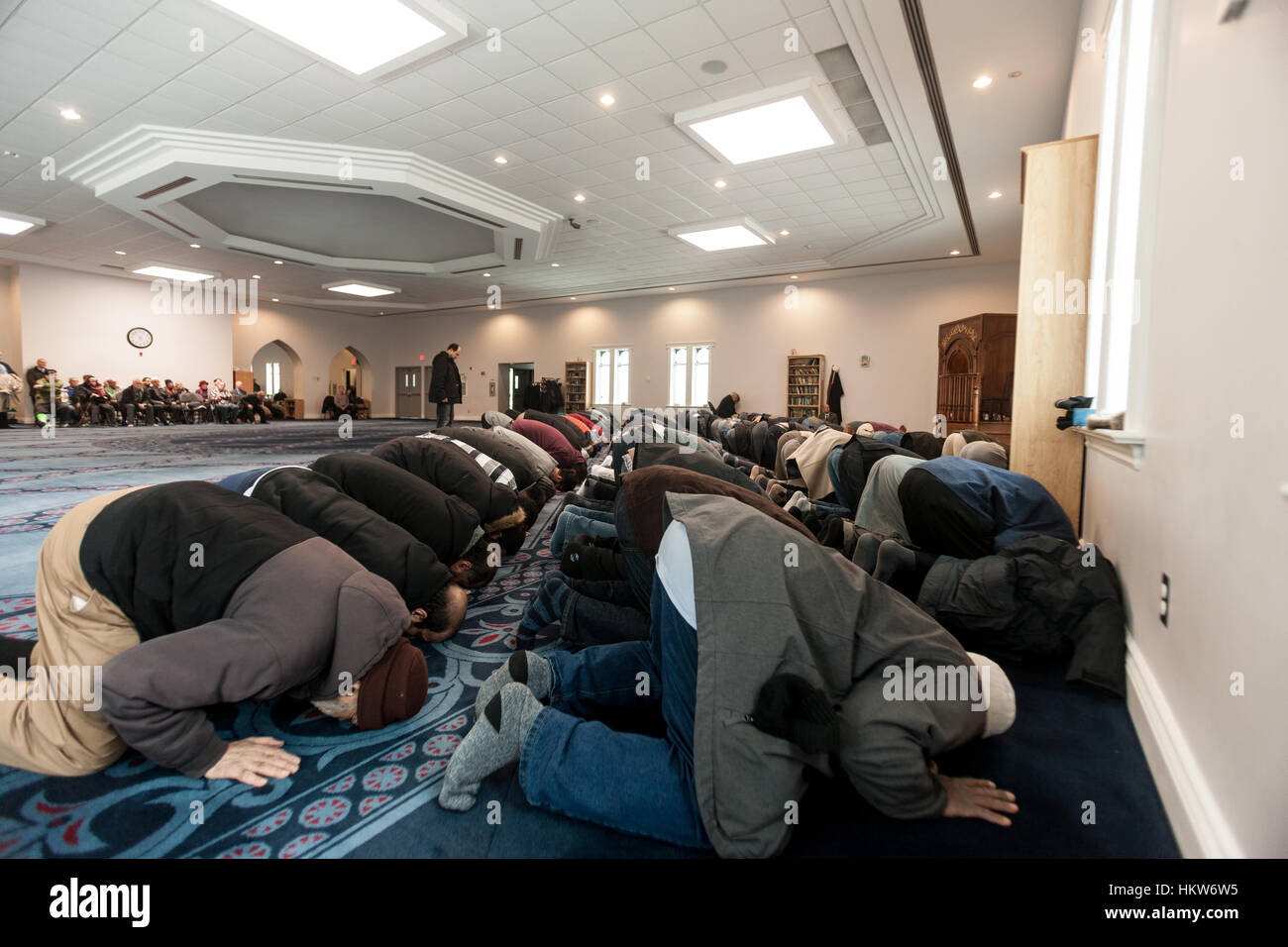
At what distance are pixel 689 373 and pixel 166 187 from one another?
1028cm

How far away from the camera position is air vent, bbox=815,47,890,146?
197 inches

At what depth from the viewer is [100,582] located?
1.40 m

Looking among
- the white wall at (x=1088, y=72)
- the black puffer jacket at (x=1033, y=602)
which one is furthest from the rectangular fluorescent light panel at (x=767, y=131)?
the black puffer jacket at (x=1033, y=602)

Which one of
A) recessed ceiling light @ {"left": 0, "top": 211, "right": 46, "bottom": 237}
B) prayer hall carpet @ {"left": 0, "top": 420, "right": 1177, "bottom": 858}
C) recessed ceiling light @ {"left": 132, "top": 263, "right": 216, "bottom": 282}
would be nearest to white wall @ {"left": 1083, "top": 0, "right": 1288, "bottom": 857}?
prayer hall carpet @ {"left": 0, "top": 420, "right": 1177, "bottom": 858}

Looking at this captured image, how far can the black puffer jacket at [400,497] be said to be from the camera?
244cm

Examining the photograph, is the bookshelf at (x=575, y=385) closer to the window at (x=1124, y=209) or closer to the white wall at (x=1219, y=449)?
the window at (x=1124, y=209)

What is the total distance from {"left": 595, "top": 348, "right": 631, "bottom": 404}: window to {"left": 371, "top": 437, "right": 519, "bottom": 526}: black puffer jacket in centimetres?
1296

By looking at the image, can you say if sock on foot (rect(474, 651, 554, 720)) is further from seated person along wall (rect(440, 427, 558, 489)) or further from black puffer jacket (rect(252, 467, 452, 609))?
seated person along wall (rect(440, 427, 558, 489))

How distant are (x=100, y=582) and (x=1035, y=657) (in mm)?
2770

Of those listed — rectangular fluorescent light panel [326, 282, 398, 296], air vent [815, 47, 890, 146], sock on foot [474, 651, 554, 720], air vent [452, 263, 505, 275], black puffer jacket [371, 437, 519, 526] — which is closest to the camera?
sock on foot [474, 651, 554, 720]

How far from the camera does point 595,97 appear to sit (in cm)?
572

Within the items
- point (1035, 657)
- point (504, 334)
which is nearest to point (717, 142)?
point (1035, 657)

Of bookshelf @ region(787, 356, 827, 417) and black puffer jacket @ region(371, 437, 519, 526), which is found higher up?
bookshelf @ region(787, 356, 827, 417)

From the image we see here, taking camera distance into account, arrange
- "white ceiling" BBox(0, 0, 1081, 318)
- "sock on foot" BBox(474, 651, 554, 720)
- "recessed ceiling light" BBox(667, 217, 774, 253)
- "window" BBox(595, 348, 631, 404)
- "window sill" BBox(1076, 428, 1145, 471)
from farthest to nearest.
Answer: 1. "window" BBox(595, 348, 631, 404)
2. "recessed ceiling light" BBox(667, 217, 774, 253)
3. "white ceiling" BBox(0, 0, 1081, 318)
4. "window sill" BBox(1076, 428, 1145, 471)
5. "sock on foot" BBox(474, 651, 554, 720)
